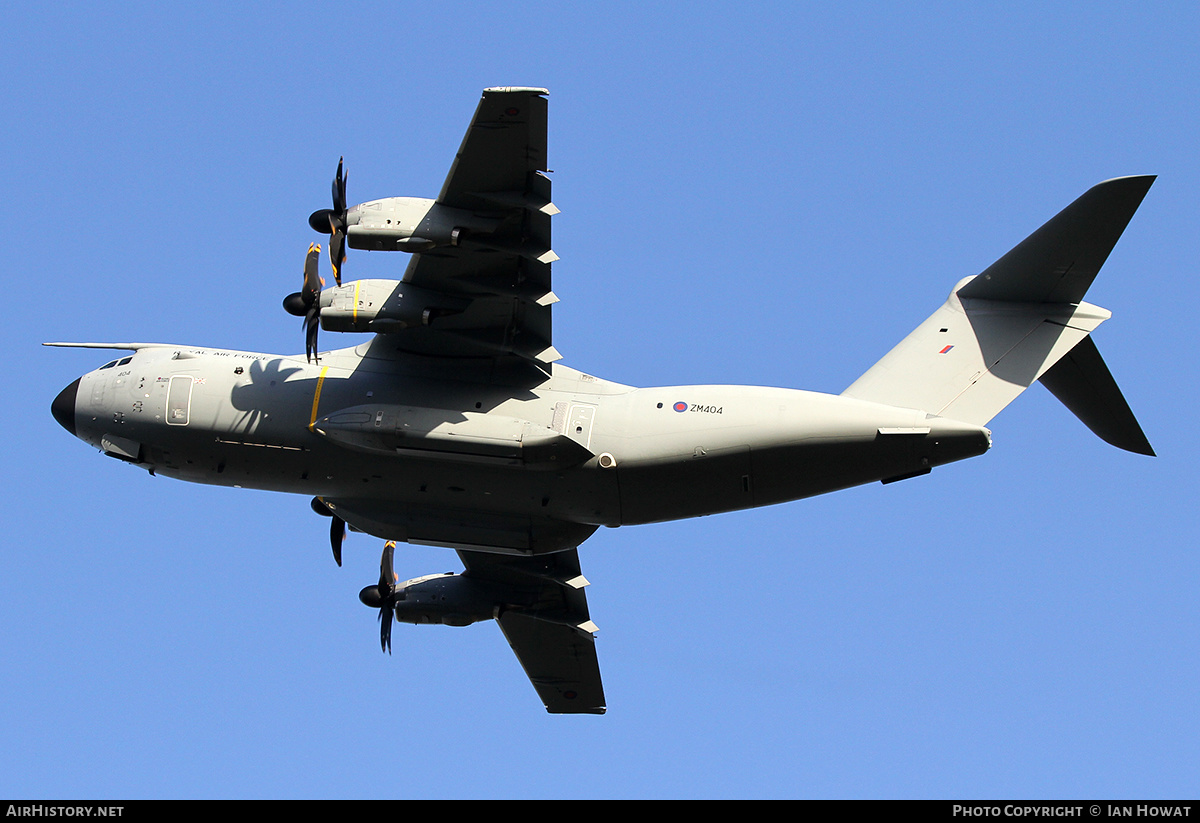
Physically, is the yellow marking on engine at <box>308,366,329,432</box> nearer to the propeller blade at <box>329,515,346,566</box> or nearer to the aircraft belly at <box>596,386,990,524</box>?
the propeller blade at <box>329,515,346,566</box>

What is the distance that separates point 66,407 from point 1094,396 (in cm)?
1392

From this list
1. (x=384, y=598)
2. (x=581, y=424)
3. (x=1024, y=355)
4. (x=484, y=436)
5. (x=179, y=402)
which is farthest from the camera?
(x=384, y=598)

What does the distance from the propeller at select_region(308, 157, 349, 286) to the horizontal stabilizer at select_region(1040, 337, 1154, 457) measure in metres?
9.18

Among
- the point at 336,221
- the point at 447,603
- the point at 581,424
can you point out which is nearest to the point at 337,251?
the point at 336,221

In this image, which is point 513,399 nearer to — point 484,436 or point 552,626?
point 484,436

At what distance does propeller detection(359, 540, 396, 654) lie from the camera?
20.7 meters

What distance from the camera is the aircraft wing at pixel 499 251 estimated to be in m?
15.4

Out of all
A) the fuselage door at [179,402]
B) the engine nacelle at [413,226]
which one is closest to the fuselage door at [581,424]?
the engine nacelle at [413,226]

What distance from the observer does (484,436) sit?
16578mm

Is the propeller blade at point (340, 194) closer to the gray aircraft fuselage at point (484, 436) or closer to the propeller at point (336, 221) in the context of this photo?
the propeller at point (336, 221)

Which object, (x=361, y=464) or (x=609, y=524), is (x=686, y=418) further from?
(x=361, y=464)

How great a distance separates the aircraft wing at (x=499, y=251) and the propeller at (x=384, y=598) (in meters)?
4.63

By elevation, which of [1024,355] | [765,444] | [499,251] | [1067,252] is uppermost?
[499,251]
